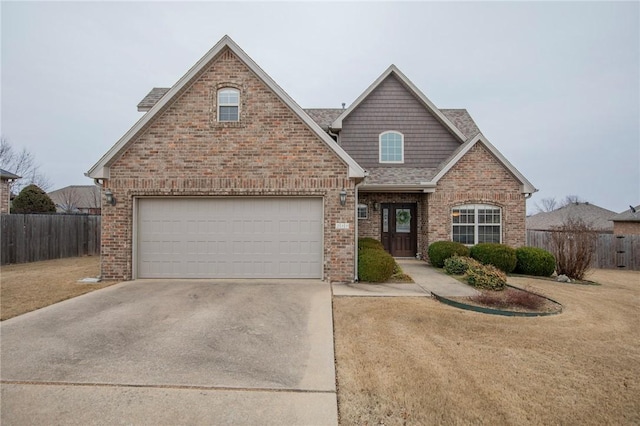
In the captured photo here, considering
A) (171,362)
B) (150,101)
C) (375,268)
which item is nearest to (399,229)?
(375,268)

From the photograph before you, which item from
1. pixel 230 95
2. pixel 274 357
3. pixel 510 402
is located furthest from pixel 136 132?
pixel 510 402


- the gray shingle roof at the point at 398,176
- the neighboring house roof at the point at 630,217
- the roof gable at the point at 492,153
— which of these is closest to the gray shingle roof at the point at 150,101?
the gray shingle roof at the point at 398,176

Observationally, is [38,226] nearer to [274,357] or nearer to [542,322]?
[274,357]

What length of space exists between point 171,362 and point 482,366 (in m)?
4.21

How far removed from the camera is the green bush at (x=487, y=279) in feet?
27.9

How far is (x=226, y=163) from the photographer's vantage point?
30.4 feet

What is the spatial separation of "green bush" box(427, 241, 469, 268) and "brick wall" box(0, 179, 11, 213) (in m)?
25.0

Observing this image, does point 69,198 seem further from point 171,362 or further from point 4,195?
point 171,362

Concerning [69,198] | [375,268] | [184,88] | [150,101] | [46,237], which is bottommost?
[375,268]

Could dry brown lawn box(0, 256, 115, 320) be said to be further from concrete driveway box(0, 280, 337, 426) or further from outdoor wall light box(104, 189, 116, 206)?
outdoor wall light box(104, 189, 116, 206)

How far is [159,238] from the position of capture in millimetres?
9469

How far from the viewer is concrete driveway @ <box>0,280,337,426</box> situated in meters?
3.21

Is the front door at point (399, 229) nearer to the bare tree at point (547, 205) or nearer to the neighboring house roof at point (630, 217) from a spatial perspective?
the neighboring house roof at point (630, 217)

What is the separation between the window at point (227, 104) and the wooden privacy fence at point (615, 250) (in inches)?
589
